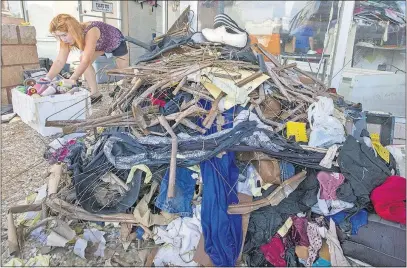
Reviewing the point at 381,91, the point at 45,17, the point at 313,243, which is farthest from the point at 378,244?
the point at 45,17

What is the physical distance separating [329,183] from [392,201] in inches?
15.9

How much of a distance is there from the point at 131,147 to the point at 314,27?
4.85m

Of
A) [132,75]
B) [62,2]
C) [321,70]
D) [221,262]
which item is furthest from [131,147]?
[62,2]

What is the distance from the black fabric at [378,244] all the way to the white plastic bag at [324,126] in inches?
23.6

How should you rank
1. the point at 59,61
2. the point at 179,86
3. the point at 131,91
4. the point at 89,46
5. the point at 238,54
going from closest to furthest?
the point at 179,86, the point at 131,91, the point at 238,54, the point at 89,46, the point at 59,61

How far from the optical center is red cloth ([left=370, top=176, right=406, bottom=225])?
1919 millimetres

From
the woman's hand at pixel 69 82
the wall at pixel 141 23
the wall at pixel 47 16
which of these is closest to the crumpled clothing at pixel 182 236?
the woman's hand at pixel 69 82

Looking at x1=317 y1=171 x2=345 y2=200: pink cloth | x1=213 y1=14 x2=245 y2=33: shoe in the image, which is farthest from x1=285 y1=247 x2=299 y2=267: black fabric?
x1=213 y1=14 x2=245 y2=33: shoe

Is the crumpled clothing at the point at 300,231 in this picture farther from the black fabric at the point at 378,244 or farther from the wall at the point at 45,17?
the wall at the point at 45,17

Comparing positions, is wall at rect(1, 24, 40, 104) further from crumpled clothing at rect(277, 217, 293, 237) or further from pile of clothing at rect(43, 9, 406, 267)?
crumpled clothing at rect(277, 217, 293, 237)

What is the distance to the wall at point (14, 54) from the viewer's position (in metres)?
4.88

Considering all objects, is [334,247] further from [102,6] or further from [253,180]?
[102,6]

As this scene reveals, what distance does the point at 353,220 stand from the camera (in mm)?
2070

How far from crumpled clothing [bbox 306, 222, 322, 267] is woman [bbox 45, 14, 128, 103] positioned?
12.3 ft
